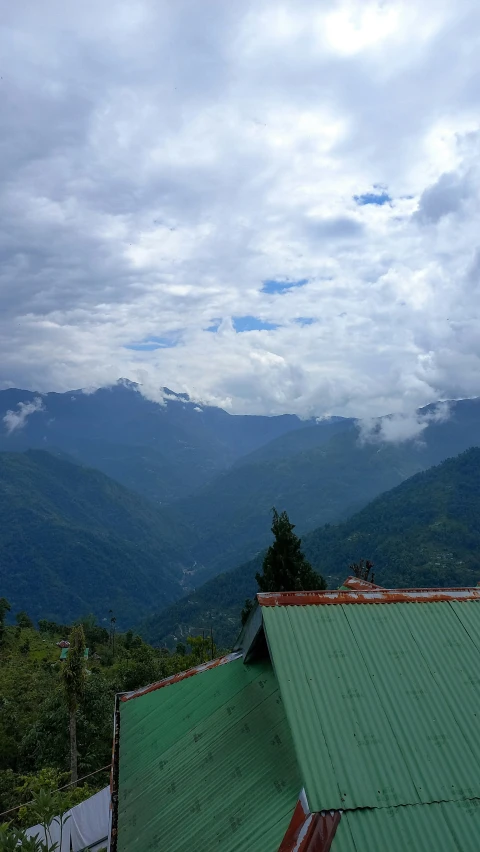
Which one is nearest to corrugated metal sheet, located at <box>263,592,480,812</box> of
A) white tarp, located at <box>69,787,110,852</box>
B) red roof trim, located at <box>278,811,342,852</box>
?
red roof trim, located at <box>278,811,342,852</box>

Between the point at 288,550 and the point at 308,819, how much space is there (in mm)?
14025

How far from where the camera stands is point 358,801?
6562mm

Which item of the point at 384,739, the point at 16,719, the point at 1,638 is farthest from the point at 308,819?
the point at 1,638

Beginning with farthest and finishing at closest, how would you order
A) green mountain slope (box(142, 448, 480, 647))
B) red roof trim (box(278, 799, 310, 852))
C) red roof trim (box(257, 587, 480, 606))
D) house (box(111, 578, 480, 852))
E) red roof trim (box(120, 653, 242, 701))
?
green mountain slope (box(142, 448, 480, 647))
red roof trim (box(120, 653, 242, 701))
red roof trim (box(257, 587, 480, 606))
house (box(111, 578, 480, 852))
red roof trim (box(278, 799, 310, 852))

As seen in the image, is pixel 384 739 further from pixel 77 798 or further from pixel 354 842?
pixel 77 798

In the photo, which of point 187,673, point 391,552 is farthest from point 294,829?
point 391,552

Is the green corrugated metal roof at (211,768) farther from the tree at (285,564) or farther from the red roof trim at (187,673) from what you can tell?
the tree at (285,564)

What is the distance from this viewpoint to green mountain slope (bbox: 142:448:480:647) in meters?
129

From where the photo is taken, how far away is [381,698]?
26.5 feet

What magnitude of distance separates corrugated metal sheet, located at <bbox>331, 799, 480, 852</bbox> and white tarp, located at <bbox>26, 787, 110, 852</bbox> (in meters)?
11.1

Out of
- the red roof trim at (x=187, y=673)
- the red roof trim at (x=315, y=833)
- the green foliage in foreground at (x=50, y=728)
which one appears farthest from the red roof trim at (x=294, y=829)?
the green foliage in foreground at (x=50, y=728)

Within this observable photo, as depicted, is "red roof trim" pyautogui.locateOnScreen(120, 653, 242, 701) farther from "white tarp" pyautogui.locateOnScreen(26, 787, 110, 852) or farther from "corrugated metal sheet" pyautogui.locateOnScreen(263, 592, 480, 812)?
"corrugated metal sheet" pyautogui.locateOnScreen(263, 592, 480, 812)

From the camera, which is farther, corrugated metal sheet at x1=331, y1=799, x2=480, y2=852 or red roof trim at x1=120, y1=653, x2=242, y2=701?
red roof trim at x1=120, y1=653, x2=242, y2=701

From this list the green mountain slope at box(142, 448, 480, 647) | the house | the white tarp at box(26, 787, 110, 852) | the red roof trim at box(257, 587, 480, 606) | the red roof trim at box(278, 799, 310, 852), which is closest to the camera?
the red roof trim at box(278, 799, 310, 852)
